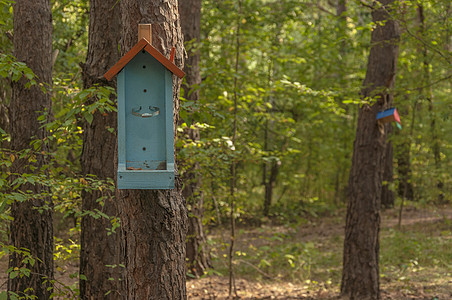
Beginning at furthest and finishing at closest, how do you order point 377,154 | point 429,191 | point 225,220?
point 225,220
point 429,191
point 377,154

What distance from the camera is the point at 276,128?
1462 cm

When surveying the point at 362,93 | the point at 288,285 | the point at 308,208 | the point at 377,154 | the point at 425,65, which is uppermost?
the point at 425,65

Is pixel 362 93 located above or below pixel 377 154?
above

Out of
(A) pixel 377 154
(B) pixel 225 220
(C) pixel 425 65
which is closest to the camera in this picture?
(A) pixel 377 154

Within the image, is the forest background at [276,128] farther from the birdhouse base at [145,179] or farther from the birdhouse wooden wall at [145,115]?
the birdhouse base at [145,179]

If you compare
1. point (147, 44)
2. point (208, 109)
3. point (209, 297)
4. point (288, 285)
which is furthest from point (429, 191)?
point (147, 44)

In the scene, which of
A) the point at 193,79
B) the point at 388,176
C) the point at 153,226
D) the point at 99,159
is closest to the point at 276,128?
the point at 388,176

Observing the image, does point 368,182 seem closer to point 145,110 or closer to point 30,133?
point 30,133

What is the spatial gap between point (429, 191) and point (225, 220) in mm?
5593

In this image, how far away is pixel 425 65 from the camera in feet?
37.2

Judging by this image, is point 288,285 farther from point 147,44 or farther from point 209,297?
point 147,44

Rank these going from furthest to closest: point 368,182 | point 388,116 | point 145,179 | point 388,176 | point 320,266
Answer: point 388,176 → point 320,266 → point 368,182 → point 388,116 → point 145,179

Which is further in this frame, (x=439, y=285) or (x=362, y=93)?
(x=439, y=285)

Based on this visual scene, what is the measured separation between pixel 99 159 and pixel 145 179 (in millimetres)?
2147
